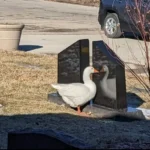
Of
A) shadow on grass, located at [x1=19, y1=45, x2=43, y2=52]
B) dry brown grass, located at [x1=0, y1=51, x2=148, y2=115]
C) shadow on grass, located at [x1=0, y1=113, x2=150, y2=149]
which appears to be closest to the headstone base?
shadow on grass, located at [x1=0, y1=113, x2=150, y2=149]

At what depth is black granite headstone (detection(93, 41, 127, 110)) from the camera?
8.64 m

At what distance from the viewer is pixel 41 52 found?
585 inches

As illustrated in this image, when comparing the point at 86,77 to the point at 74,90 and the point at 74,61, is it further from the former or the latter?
the point at 74,61

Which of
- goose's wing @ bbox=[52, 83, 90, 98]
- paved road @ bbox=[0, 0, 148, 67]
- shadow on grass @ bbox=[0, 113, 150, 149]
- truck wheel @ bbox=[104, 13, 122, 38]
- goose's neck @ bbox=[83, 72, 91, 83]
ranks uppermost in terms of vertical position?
goose's neck @ bbox=[83, 72, 91, 83]

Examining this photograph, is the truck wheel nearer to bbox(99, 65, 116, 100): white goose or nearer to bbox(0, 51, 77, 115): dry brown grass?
bbox(0, 51, 77, 115): dry brown grass

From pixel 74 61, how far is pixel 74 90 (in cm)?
75

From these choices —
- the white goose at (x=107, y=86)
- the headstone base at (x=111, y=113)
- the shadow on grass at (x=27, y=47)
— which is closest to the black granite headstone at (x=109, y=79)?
the white goose at (x=107, y=86)

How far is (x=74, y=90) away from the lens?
8547 mm

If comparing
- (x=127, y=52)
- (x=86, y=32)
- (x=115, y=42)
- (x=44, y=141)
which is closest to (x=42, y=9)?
(x=86, y=32)

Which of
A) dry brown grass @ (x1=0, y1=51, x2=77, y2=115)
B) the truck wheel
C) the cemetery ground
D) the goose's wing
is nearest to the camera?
the cemetery ground

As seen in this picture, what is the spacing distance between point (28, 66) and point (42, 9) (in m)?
16.6

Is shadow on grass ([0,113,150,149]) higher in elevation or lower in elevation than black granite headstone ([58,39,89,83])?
lower

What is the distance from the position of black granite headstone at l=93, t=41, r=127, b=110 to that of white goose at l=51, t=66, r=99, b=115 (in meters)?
0.18

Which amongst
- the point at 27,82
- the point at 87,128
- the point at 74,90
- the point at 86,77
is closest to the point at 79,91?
the point at 74,90
